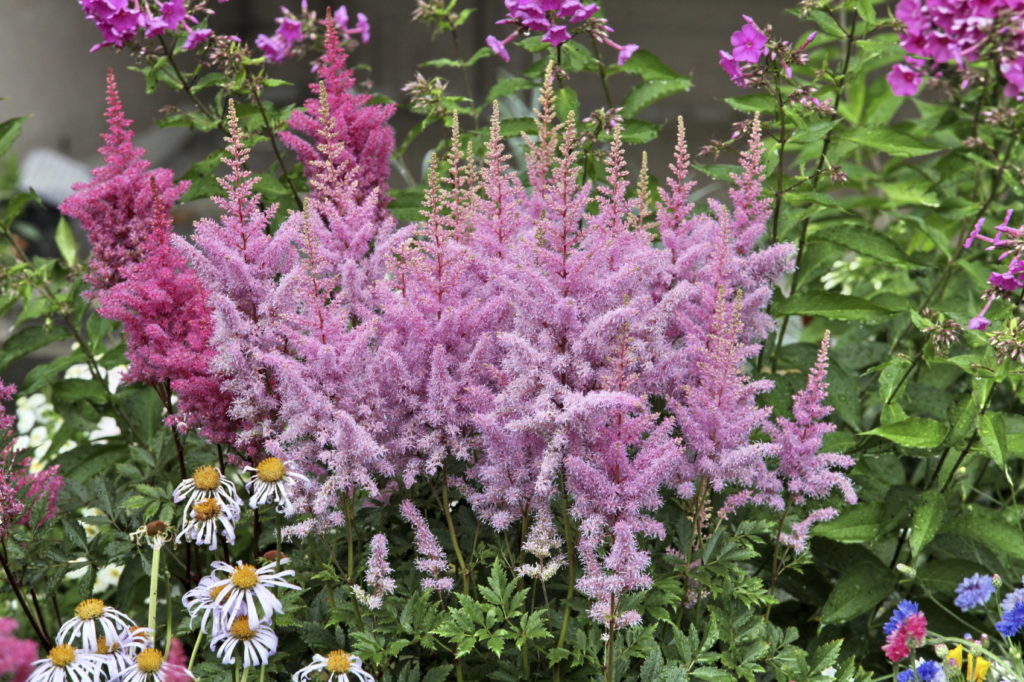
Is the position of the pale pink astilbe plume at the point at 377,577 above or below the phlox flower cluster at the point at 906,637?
above

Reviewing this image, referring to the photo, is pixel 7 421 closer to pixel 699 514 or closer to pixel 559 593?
pixel 559 593

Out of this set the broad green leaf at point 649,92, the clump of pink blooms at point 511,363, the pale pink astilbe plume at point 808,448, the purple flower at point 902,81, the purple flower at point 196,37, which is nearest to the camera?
the clump of pink blooms at point 511,363

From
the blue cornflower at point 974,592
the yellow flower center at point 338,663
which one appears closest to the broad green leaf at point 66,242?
the yellow flower center at point 338,663

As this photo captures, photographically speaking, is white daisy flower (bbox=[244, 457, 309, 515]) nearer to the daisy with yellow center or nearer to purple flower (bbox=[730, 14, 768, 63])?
the daisy with yellow center

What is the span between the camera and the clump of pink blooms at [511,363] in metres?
1.61

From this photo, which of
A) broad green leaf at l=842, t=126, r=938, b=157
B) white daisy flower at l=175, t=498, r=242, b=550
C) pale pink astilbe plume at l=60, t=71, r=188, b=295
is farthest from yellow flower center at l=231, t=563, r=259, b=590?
broad green leaf at l=842, t=126, r=938, b=157

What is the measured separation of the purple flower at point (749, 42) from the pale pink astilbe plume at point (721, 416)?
0.71 m

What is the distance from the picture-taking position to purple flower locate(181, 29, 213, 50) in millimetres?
2549

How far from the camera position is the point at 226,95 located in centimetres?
277

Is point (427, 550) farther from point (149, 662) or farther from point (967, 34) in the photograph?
point (967, 34)

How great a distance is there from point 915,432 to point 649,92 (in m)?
1.10

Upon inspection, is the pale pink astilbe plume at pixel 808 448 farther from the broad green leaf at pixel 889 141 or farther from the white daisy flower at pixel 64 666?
the white daisy flower at pixel 64 666

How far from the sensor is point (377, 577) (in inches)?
69.3

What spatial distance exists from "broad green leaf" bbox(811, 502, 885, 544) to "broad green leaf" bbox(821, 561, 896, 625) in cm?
9
